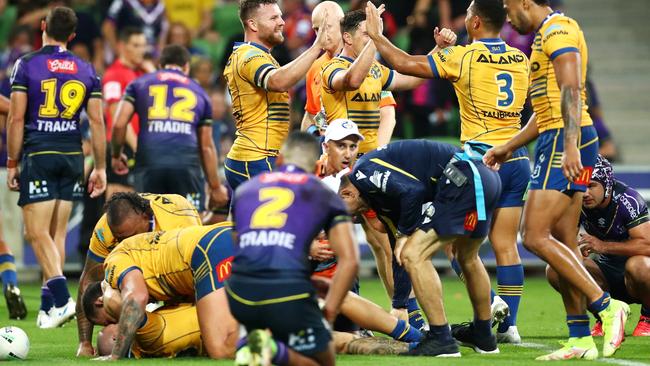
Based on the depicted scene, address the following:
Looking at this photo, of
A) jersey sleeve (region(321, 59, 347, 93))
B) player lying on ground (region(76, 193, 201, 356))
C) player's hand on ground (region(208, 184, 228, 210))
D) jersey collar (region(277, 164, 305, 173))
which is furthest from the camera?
player's hand on ground (region(208, 184, 228, 210))

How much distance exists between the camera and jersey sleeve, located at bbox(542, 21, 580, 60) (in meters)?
7.67

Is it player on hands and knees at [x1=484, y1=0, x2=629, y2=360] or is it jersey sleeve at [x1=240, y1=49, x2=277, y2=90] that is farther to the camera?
jersey sleeve at [x1=240, y1=49, x2=277, y2=90]

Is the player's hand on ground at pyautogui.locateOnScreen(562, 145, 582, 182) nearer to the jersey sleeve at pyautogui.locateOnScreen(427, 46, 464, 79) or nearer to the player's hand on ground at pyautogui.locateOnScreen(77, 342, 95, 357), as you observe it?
the jersey sleeve at pyautogui.locateOnScreen(427, 46, 464, 79)

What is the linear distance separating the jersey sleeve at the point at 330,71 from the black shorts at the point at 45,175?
2.88m

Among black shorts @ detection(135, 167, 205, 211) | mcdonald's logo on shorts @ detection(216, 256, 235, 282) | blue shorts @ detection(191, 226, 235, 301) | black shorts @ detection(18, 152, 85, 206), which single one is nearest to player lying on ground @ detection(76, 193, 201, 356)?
blue shorts @ detection(191, 226, 235, 301)

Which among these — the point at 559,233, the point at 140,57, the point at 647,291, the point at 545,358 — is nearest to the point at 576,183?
the point at 559,233

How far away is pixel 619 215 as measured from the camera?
9586 mm

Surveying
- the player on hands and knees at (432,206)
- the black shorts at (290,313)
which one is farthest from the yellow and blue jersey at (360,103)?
the black shorts at (290,313)

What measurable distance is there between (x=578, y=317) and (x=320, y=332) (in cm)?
253

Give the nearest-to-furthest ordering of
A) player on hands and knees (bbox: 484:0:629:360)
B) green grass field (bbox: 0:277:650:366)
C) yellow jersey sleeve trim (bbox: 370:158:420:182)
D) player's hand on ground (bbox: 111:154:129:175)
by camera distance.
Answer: player on hands and knees (bbox: 484:0:629:360), green grass field (bbox: 0:277:650:366), yellow jersey sleeve trim (bbox: 370:158:420:182), player's hand on ground (bbox: 111:154:129:175)

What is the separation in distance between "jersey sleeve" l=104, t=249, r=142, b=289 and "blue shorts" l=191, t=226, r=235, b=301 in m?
0.40

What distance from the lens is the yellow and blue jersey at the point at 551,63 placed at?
771 cm

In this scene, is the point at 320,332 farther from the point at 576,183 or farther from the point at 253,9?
the point at 253,9

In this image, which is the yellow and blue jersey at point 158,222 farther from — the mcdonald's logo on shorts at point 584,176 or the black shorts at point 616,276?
the black shorts at point 616,276
